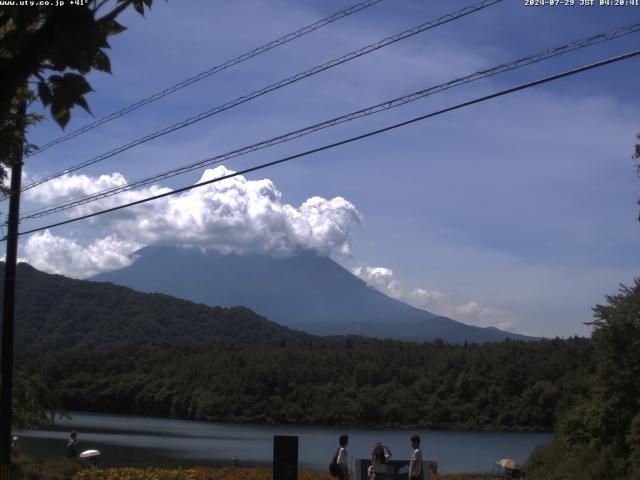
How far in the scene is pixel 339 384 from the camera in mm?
89500

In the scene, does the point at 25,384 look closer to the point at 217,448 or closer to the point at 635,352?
the point at 635,352

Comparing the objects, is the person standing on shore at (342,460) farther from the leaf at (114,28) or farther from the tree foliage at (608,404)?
the leaf at (114,28)

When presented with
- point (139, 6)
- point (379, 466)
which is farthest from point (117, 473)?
point (139, 6)

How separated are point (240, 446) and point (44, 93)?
51800 millimetres

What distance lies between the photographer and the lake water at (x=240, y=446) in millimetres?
40000

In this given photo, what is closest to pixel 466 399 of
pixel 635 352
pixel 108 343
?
pixel 635 352

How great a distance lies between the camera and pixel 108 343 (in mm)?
178375

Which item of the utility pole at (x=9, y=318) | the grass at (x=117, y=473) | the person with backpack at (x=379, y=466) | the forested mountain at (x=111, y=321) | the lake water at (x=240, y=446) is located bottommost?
the lake water at (x=240, y=446)

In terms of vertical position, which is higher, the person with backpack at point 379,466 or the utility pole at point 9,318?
the utility pole at point 9,318

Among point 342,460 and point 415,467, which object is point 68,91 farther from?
point 342,460

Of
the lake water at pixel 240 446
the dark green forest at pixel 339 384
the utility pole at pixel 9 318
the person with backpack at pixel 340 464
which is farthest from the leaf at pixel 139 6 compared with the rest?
the dark green forest at pixel 339 384

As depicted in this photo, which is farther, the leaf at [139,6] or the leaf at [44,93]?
the leaf at [139,6]

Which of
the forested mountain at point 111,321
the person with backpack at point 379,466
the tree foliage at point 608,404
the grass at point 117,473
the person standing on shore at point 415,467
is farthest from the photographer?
the forested mountain at point 111,321

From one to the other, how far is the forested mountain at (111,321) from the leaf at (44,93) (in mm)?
174452
